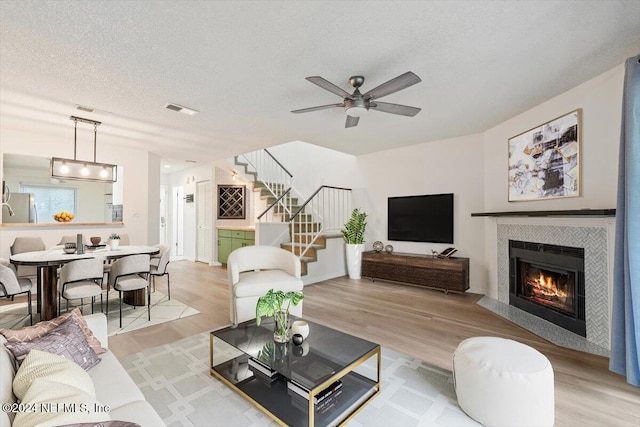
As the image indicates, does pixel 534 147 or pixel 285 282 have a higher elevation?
pixel 534 147

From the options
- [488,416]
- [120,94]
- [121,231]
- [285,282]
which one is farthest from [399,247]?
[121,231]

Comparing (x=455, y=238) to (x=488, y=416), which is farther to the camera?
(x=455, y=238)

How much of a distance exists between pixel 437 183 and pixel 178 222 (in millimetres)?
7326

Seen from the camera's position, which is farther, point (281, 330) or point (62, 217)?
point (62, 217)

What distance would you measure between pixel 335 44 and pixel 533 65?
1836 mm

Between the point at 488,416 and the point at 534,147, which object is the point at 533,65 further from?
the point at 488,416

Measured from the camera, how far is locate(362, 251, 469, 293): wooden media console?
4637 millimetres

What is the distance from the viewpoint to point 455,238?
5051 mm

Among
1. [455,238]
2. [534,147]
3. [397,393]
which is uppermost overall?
[534,147]

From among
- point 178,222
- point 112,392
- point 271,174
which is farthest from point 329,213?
point 112,392

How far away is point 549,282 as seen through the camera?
3516 mm

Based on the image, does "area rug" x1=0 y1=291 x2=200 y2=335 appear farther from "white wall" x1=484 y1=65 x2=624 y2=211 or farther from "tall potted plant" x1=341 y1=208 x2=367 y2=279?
"white wall" x1=484 y1=65 x2=624 y2=211

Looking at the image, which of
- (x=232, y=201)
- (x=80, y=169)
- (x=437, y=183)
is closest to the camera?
(x=80, y=169)

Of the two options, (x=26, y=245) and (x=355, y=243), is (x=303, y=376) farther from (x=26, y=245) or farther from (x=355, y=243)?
(x=26, y=245)
